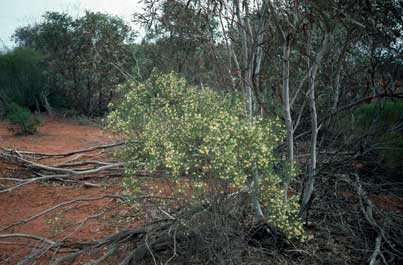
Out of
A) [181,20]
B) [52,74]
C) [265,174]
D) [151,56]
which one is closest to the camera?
[265,174]

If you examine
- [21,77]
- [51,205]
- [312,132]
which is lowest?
[51,205]

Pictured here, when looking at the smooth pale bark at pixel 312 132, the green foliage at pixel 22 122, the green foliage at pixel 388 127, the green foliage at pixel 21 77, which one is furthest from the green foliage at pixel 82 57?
the smooth pale bark at pixel 312 132

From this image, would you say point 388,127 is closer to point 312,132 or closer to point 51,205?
point 312,132

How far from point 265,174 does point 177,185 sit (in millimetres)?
600

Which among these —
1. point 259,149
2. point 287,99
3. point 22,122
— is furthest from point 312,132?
point 22,122

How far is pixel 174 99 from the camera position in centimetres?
352

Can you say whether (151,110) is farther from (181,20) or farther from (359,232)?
(359,232)

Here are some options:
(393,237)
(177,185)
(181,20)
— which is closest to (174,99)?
(177,185)

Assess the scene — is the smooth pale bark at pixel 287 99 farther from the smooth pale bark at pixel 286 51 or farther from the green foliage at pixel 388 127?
the green foliage at pixel 388 127

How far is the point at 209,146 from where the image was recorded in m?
2.49

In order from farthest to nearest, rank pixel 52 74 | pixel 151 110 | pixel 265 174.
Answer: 1. pixel 52 74
2. pixel 151 110
3. pixel 265 174

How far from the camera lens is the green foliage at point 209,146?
100 inches

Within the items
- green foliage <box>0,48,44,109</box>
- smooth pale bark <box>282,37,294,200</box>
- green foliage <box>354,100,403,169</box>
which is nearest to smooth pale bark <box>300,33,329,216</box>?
smooth pale bark <box>282,37,294,200</box>

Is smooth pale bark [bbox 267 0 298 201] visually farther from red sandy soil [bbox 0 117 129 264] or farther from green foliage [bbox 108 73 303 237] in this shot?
red sandy soil [bbox 0 117 129 264]
